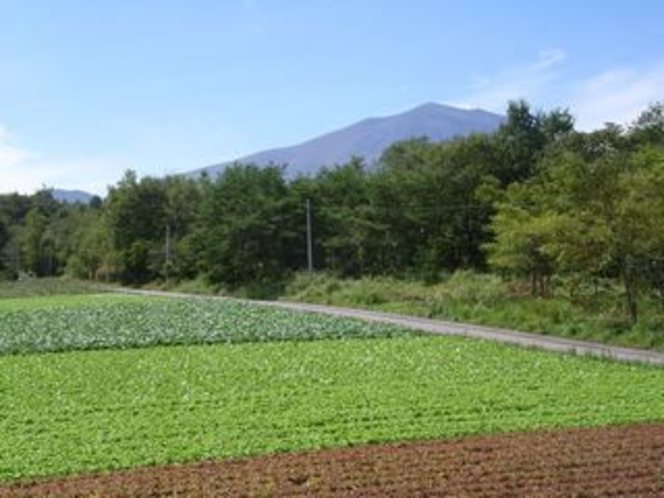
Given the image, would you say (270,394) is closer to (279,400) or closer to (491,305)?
(279,400)

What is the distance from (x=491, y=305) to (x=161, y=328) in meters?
13.0

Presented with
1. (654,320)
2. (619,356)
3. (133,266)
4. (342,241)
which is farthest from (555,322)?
(133,266)

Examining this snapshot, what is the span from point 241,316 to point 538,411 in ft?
81.4

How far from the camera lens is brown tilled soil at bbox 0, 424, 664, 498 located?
10.3 m

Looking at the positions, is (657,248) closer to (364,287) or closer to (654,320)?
(654,320)

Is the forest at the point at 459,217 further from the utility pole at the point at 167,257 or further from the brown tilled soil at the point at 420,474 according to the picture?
the brown tilled soil at the point at 420,474

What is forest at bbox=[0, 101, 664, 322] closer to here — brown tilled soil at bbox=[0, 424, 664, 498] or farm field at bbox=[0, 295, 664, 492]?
farm field at bbox=[0, 295, 664, 492]

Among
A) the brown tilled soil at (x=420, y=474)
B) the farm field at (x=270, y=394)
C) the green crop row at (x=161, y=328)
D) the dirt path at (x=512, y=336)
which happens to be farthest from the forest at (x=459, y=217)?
the brown tilled soil at (x=420, y=474)

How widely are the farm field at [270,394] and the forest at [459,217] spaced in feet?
18.9

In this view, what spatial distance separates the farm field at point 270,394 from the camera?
43.3 ft

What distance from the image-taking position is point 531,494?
10.1 meters

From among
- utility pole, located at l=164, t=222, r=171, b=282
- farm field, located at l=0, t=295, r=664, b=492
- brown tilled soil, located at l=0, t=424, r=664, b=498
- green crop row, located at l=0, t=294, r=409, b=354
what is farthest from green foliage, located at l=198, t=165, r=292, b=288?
brown tilled soil, located at l=0, t=424, r=664, b=498

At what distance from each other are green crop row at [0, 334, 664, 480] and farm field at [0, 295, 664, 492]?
0.11ft

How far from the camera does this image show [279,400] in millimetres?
17016
